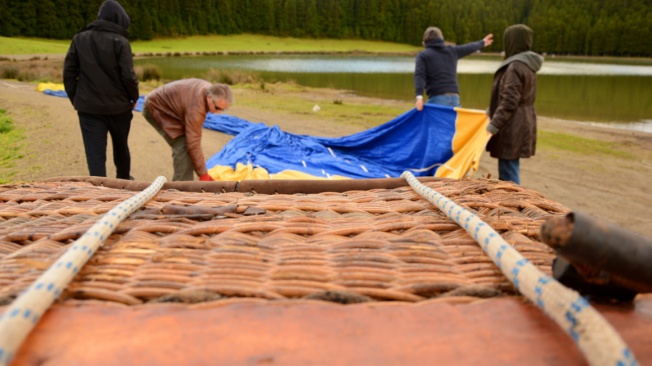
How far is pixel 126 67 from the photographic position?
4266 mm

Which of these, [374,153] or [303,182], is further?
[374,153]

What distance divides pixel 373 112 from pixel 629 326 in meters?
11.8

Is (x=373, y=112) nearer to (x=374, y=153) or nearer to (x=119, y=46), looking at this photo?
(x=374, y=153)

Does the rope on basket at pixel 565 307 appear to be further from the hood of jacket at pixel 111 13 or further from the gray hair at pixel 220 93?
the hood of jacket at pixel 111 13

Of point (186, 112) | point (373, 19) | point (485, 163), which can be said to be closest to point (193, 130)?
point (186, 112)

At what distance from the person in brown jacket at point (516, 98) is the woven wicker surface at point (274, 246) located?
9.87 ft

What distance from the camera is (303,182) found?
1.73 meters

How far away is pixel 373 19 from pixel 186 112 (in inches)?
3398

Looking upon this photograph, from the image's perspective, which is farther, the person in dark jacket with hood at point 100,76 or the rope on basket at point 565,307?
the person in dark jacket with hood at point 100,76

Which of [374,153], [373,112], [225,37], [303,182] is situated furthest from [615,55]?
[303,182]

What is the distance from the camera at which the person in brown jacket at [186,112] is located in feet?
13.9

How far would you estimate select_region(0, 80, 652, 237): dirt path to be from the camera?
540cm

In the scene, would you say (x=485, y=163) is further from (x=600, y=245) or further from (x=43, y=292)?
(x=43, y=292)

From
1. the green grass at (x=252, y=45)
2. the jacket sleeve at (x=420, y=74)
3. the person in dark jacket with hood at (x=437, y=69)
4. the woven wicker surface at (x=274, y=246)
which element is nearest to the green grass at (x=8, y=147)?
the woven wicker surface at (x=274, y=246)
